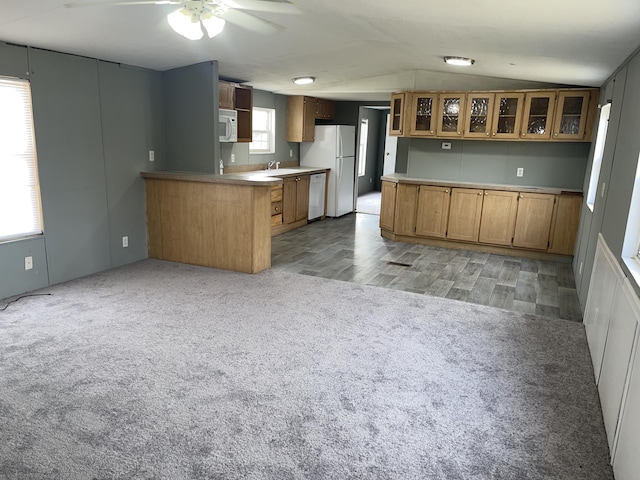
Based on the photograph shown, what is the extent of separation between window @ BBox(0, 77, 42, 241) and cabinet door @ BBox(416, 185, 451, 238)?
15.1 feet

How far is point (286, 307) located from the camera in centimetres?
398

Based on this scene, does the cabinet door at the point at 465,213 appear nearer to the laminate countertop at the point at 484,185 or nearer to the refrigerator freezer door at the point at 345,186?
the laminate countertop at the point at 484,185

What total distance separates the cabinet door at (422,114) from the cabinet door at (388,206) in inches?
32.3

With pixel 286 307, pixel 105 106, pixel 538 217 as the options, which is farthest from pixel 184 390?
pixel 538 217

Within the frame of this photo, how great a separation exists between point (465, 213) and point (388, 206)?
1.12 m

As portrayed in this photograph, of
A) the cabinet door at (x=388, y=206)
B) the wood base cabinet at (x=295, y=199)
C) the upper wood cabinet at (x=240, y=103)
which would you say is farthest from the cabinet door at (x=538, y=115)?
the upper wood cabinet at (x=240, y=103)

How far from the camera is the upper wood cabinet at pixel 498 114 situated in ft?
18.3

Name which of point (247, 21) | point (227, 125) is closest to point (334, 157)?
point (227, 125)

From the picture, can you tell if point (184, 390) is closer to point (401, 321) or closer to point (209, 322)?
point (209, 322)

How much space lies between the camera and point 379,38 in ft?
13.9

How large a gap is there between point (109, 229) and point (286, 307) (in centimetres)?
232

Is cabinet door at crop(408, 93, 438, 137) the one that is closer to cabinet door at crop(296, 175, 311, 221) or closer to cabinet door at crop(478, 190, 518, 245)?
cabinet door at crop(478, 190, 518, 245)

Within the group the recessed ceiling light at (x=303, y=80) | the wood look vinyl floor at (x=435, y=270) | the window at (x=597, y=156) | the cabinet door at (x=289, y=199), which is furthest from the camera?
the cabinet door at (x=289, y=199)

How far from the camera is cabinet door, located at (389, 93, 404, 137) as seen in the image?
650 cm
